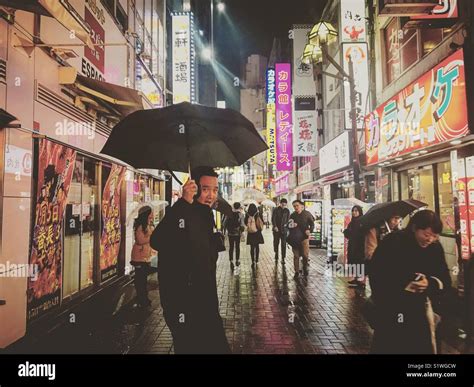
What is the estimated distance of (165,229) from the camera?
130 inches

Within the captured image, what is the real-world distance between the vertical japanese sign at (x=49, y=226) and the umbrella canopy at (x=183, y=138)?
2.78 m

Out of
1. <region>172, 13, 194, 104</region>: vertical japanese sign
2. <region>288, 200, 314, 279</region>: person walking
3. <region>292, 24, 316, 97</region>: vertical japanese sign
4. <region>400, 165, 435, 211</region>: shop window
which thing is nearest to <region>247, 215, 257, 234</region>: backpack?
<region>288, 200, 314, 279</region>: person walking

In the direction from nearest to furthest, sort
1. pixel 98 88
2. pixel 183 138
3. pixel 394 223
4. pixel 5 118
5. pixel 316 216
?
pixel 183 138, pixel 5 118, pixel 394 223, pixel 98 88, pixel 316 216

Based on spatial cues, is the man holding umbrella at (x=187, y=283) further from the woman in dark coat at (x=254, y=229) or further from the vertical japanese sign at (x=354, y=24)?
the vertical japanese sign at (x=354, y=24)

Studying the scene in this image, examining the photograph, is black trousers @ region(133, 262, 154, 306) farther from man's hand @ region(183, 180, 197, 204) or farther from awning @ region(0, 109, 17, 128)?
man's hand @ region(183, 180, 197, 204)

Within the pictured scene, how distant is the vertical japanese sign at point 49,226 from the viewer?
5.79 meters

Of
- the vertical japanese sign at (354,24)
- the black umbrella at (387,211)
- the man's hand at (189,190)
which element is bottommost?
the black umbrella at (387,211)

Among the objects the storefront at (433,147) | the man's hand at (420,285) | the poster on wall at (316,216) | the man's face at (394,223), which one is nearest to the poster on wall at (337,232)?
the storefront at (433,147)

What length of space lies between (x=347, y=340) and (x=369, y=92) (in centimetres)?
Result: 934

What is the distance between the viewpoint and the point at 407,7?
6.61 metres

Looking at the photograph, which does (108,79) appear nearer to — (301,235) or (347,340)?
(301,235)

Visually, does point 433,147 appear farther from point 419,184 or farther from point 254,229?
point 254,229

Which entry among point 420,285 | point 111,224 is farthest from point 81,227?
point 420,285

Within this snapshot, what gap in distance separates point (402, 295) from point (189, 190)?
220cm
